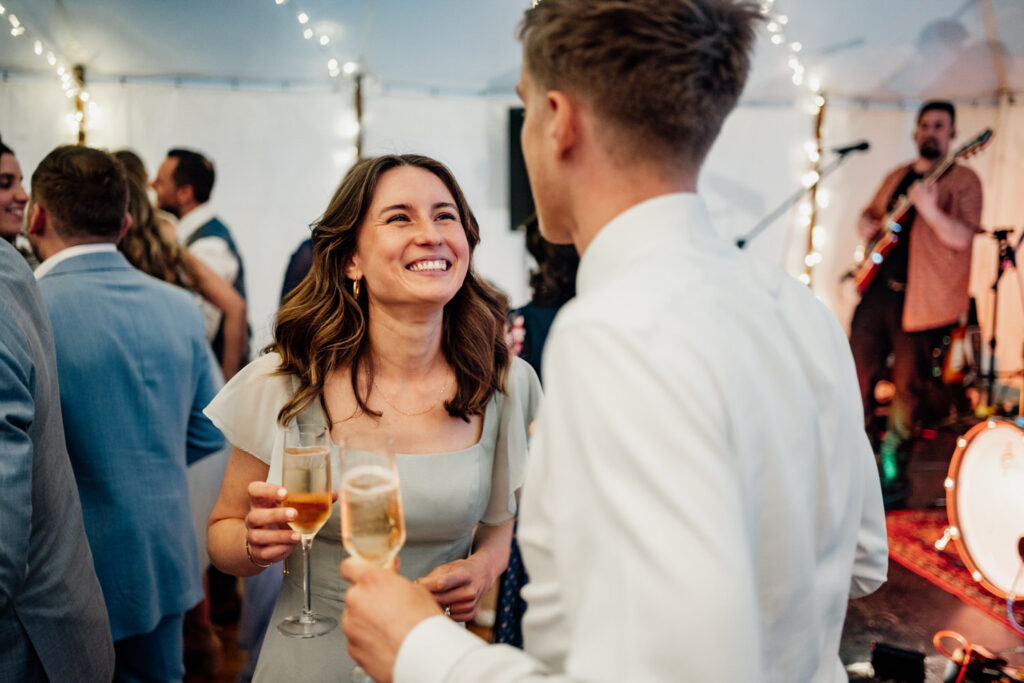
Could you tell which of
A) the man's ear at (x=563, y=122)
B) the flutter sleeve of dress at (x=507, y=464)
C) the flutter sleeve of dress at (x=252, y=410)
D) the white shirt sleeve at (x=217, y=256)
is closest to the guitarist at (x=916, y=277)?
the white shirt sleeve at (x=217, y=256)

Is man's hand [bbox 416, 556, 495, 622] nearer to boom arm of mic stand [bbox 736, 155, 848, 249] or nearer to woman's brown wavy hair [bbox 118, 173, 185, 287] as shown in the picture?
woman's brown wavy hair [bbox 118, 173, 185, 287]

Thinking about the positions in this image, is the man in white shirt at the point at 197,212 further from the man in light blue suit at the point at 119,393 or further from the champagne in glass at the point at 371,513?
the champagne in glass at the point at 371,513

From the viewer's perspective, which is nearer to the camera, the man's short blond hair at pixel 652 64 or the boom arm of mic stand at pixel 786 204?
the man's short blond hair at pixel 652 64

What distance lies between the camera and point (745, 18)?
91 centimetres

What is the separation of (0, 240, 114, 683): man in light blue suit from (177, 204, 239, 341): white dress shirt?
231 cm

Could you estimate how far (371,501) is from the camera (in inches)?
42.9

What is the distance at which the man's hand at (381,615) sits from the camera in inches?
34.7

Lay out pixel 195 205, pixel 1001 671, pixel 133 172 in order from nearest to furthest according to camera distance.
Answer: pixel 1001 671
pixel 133 172
pixel 195 205

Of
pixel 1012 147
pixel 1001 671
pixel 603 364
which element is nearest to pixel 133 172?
pixel 603 364

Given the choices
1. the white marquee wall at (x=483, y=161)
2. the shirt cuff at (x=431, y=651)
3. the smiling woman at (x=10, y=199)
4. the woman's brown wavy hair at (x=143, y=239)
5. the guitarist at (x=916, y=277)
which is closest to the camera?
the shirt cuff at (x=431, y=651)

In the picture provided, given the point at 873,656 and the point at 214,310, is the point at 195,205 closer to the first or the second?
the point at 214,310

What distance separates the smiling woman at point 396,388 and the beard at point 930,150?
475 centimetres

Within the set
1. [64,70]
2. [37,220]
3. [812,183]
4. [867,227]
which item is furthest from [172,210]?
[867,227]

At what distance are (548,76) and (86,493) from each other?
2.05 meters
